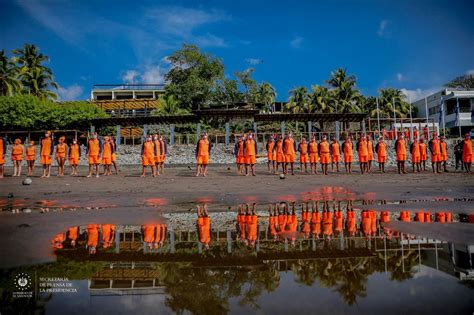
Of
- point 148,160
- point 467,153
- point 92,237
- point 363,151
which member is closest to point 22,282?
point 92,237

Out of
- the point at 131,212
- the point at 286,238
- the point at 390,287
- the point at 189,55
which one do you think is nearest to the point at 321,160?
the point at 131,212

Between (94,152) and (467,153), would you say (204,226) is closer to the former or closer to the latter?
(94,152)

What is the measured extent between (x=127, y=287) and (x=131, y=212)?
11.8ft

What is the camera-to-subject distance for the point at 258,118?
27.7 m

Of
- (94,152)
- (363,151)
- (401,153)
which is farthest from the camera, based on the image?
(401,153)

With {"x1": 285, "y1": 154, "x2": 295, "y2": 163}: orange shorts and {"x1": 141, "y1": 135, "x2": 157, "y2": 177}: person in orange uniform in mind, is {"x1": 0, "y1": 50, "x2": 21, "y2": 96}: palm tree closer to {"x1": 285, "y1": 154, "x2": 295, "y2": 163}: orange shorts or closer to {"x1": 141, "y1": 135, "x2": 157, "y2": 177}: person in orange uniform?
{"x1": 141, "y1": 135, "x2": 157, "y2": 177}: person in orange uniform

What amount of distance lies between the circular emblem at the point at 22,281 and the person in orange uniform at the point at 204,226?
1551 millimetres

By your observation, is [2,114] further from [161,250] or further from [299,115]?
[161,250]

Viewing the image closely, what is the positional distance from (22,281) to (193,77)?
122 feet

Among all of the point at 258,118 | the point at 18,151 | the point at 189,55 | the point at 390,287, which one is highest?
the point at 189,55

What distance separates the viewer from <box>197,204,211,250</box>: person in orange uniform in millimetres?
3832

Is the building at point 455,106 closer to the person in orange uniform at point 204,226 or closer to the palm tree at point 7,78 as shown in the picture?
the person in orange uniform at point 204,226

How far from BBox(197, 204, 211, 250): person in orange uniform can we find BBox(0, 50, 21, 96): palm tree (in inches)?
1546

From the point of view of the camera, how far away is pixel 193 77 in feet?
126
